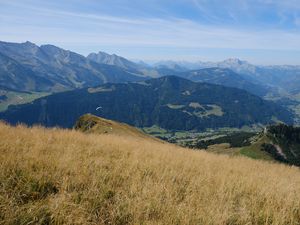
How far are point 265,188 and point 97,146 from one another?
6.12 metres

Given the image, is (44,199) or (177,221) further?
(44,199)

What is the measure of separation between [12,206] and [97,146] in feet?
Result: 22.6

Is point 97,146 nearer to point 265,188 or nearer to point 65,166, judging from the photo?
point 65,166

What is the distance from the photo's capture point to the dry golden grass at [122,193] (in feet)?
19.0

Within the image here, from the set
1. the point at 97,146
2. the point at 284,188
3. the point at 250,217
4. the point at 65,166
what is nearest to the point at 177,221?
the point at 250,217

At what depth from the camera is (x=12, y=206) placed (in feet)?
18.4

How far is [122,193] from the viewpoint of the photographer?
273 inches

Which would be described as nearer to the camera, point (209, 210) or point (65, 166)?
point (209, 210)

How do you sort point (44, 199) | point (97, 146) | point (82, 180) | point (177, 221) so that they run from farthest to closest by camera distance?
point (97, 146) < point (82, 180) < point (44, 199) < point (177, 221)

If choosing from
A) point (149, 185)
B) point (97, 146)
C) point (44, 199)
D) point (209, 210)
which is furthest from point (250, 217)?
point (97, 146)

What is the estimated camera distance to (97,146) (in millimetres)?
12484

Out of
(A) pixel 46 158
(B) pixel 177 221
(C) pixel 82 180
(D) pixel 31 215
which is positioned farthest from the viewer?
(A) pixel 46 158

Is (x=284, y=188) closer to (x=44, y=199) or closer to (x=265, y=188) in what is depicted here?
(x=265, y=188)

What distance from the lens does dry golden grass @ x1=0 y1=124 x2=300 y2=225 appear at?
5.80 m
